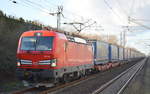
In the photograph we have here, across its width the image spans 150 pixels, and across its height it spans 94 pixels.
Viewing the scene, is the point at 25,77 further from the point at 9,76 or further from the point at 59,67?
the point at 9,76

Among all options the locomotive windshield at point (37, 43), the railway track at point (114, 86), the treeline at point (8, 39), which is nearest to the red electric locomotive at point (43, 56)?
the locomotive windshield at point (37, 43)

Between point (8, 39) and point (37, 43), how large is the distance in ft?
16.1

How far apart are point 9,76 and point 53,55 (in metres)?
5.05

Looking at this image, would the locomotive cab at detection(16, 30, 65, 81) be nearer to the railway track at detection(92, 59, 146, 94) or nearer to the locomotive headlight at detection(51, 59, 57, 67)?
the locomotive headlight at detection(51, 59, 57, 67)

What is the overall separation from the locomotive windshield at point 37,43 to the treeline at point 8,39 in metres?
3.23

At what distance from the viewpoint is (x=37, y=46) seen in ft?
44.9

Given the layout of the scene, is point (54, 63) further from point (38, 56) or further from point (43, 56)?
point (38, 56)

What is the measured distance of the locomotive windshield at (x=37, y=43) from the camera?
1355 cm

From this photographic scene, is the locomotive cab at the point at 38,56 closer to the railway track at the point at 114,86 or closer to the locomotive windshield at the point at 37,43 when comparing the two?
the locomotive windshield at the point at 37,43

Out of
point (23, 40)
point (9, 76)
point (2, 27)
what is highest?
point (2, 27)

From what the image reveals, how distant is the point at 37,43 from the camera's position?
13781 millimetres

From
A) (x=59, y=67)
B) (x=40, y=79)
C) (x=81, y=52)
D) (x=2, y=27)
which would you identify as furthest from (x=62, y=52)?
(x=2, y=27)

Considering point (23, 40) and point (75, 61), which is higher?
point (23, 40)

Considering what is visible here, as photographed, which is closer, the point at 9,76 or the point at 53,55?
the point at 53,55
